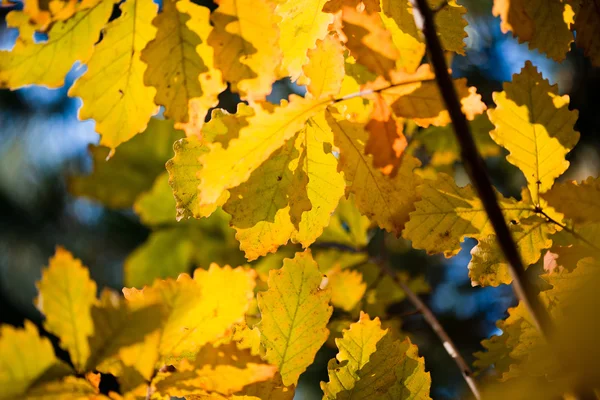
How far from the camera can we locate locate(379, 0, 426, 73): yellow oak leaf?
65 centimetres

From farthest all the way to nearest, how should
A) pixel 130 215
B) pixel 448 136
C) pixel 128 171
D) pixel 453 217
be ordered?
pixel 130 215 < pixel 128 171 < pixel 448 136 < pixel 453 217

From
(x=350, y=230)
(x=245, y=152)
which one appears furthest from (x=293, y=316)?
(x=350, y=230)

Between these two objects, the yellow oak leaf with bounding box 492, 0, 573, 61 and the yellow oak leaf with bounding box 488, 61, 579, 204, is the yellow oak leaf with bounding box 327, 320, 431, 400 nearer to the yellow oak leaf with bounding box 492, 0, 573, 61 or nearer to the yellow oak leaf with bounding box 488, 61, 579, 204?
the yellow oak leaf with bounding box 488, 61, 579, 204

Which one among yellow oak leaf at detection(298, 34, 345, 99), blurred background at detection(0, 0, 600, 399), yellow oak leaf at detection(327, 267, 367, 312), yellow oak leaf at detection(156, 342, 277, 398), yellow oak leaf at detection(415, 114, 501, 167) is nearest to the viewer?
yellow oak leaf at detection(156, 342, 277, 398)

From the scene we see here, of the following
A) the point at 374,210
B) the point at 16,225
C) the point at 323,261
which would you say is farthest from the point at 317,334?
the point at 16,225

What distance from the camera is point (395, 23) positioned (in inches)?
27.0

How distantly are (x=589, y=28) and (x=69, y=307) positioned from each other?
68 cm

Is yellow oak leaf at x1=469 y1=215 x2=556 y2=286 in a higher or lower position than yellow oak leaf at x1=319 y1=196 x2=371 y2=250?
higher

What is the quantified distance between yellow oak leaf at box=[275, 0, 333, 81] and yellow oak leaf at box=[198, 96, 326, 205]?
12 centimetres

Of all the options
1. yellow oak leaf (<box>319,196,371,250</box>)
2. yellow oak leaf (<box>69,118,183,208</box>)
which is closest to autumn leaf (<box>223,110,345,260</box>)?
yellow oak leaf (<box>319,196,371,250</box>)

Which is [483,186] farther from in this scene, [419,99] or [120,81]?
[120,81]

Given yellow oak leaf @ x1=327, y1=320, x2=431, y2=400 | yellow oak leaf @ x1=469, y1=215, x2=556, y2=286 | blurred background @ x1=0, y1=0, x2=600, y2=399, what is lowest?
blurred background @ x1=0, y1=0, x2=600, y2=399

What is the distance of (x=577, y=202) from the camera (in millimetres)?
578

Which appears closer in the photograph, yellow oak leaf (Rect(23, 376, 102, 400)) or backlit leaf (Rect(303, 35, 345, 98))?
yellow oak leaf (Rect(23, 376, 102, 400))
